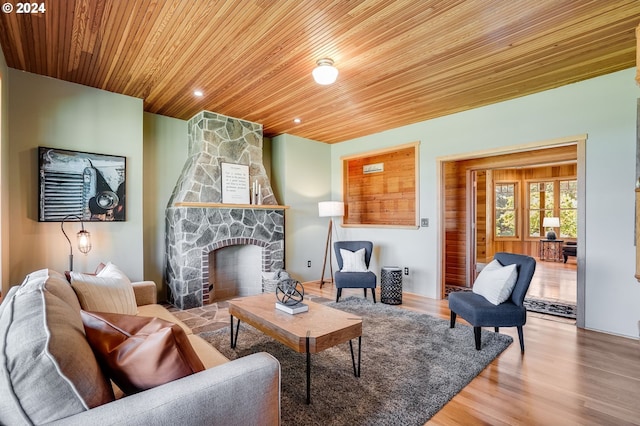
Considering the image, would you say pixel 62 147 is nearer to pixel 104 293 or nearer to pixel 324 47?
pixel 104 293

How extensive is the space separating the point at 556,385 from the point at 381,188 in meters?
4.33

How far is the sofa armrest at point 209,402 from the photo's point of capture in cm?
88

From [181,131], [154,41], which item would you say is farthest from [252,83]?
[181,131]

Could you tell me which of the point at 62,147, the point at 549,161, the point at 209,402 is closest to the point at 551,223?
the point at 549,161

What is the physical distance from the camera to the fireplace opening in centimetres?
466

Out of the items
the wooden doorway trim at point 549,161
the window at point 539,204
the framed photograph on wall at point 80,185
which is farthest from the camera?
the window at point 539,204

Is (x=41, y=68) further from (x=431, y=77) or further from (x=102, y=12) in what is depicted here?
(x=431, y=77)

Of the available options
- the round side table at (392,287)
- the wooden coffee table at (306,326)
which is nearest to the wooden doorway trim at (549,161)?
the round side table at (392,287)

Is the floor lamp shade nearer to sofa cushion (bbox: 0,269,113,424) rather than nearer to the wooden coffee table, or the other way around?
the wooden coffee table

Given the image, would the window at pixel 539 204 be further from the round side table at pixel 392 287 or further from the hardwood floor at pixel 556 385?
the round side table at pixel 392 287

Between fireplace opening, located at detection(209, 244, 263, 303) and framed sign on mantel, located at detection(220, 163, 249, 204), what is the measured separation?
81 cm

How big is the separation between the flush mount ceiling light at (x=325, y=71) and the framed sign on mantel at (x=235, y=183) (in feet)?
7.20

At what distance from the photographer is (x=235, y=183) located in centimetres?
454

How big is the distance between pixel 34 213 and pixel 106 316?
9.40ft
